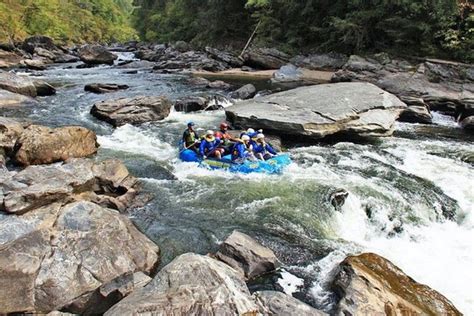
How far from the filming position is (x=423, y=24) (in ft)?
73.2

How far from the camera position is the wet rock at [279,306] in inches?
191

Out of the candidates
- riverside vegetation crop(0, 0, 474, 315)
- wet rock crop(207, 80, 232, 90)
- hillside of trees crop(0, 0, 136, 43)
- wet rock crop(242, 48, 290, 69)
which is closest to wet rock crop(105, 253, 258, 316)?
riverside vegetation crop(0, 0, 474, 315)

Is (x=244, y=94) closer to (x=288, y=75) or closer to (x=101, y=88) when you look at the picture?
(x=288, y=75)

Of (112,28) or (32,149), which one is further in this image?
(112,28)

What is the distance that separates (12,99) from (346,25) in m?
19.5

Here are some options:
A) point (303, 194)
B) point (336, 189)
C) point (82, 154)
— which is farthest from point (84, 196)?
point (336, 189)

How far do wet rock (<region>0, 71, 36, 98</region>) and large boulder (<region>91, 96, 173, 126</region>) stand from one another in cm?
424

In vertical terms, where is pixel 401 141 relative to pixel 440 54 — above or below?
below

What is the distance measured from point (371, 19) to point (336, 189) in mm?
20138

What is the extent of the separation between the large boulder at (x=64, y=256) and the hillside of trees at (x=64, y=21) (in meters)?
37.1

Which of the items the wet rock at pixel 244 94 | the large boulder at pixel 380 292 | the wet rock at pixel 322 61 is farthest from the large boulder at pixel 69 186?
the wet rock at pixel 322 61

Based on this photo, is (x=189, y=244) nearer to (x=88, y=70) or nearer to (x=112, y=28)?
(x=88, y=70)

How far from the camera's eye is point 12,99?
16.2 meters

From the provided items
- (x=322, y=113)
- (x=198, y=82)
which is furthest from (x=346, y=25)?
(x=322, y=113)
